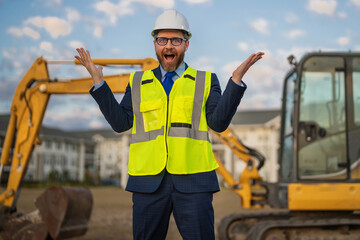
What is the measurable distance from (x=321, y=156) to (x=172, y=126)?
4.43 m

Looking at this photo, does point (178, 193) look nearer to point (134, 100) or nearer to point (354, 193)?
point (134, 100)

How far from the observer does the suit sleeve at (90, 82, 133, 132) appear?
102 inches

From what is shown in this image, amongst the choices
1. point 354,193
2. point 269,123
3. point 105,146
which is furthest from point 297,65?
point 105,146

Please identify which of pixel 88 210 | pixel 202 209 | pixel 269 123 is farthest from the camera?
pixel 269 123

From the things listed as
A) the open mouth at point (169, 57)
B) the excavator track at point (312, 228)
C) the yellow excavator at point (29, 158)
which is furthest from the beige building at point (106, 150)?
the open mouth at point (169, 57)

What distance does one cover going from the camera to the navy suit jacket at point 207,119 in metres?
2.46

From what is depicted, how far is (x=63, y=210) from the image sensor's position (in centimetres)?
720

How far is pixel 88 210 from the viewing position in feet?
25.9

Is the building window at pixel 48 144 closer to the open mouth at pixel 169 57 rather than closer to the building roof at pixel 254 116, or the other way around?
the building roof at pixel 254 116

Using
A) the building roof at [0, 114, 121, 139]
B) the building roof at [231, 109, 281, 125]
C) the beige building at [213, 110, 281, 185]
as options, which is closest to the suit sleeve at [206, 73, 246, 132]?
the beige building at [213, 110, 281, 185]

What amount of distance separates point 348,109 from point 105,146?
68550 millimetres

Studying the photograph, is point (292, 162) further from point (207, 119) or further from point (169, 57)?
point (169, 57)

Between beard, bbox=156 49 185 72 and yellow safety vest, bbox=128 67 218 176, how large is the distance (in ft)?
0.26

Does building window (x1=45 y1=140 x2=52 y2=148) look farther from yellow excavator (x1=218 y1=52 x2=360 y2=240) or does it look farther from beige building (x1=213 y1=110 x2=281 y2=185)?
yellow excavator (x1=218 y1=52 x2=360 y2=240)
